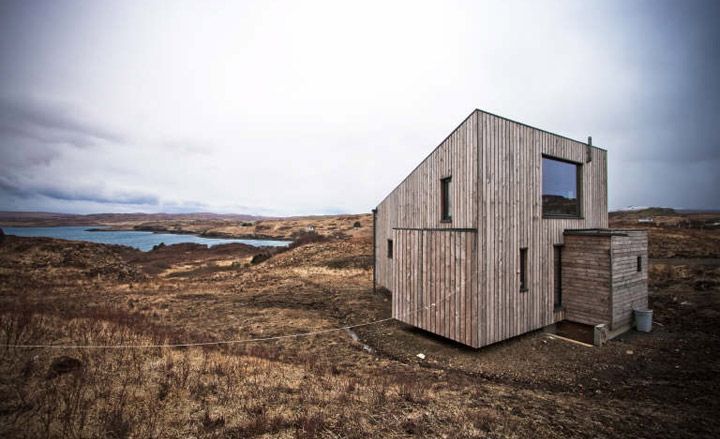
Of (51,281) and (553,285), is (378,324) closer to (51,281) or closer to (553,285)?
(553,285)

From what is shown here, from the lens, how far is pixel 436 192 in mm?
10117

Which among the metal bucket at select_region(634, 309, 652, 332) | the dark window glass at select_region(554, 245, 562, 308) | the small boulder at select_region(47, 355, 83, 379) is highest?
the dark window glass at select_region(554, 245, 562, 308)

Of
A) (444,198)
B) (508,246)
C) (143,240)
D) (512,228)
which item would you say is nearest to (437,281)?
(508,246)

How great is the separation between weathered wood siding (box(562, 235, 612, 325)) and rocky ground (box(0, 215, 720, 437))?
3.40ft

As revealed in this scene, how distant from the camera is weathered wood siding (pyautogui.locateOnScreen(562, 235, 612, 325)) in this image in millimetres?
8820

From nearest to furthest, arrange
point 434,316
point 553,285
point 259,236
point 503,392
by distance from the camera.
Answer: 1. point 503,392
2. point 434,316
3. point 553,285
4. point 259,236

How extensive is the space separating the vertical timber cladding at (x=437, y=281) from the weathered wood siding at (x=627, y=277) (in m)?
5.00

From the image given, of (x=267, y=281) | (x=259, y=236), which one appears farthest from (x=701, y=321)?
(x=259, y=236)

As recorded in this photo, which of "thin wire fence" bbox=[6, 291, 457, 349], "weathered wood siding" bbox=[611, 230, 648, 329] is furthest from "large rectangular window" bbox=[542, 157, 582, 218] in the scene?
"thin wire fence" bbox=[6, 291, 457, 349]

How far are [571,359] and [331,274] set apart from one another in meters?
15.2

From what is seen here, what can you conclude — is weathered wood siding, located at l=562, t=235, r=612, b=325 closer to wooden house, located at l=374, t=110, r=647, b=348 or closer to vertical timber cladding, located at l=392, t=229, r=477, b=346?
wooden house, located at l=374, t=110, r=647, b=348

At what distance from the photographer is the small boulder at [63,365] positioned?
5043mm

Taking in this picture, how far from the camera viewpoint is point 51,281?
18.2 m

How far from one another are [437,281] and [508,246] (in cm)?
228
